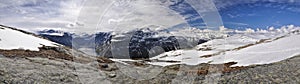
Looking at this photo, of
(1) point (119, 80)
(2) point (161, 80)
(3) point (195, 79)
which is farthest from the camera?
(1) point (119, 80)

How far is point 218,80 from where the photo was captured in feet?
108

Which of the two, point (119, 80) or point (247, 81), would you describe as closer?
point (247, 81)

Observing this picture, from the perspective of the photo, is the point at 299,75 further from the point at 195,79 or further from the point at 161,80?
the point at 161,80

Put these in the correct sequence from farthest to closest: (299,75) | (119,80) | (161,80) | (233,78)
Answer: (119,80), (161,80), (233,78), (299,75)

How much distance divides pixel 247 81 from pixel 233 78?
2.31m

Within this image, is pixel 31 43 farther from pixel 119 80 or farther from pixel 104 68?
pixel 119 80

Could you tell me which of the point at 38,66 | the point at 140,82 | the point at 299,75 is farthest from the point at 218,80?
the point at 38,66

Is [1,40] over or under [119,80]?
over

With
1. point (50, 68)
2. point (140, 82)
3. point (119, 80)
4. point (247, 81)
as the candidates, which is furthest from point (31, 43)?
point (247, 81)

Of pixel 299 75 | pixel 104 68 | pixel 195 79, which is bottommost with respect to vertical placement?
pixel 104 68

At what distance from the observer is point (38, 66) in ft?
131

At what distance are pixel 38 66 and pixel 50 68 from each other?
1492mm

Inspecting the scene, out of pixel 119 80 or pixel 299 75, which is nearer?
pixel 299 75

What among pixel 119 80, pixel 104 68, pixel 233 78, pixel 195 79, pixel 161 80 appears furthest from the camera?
pixel 104 68
